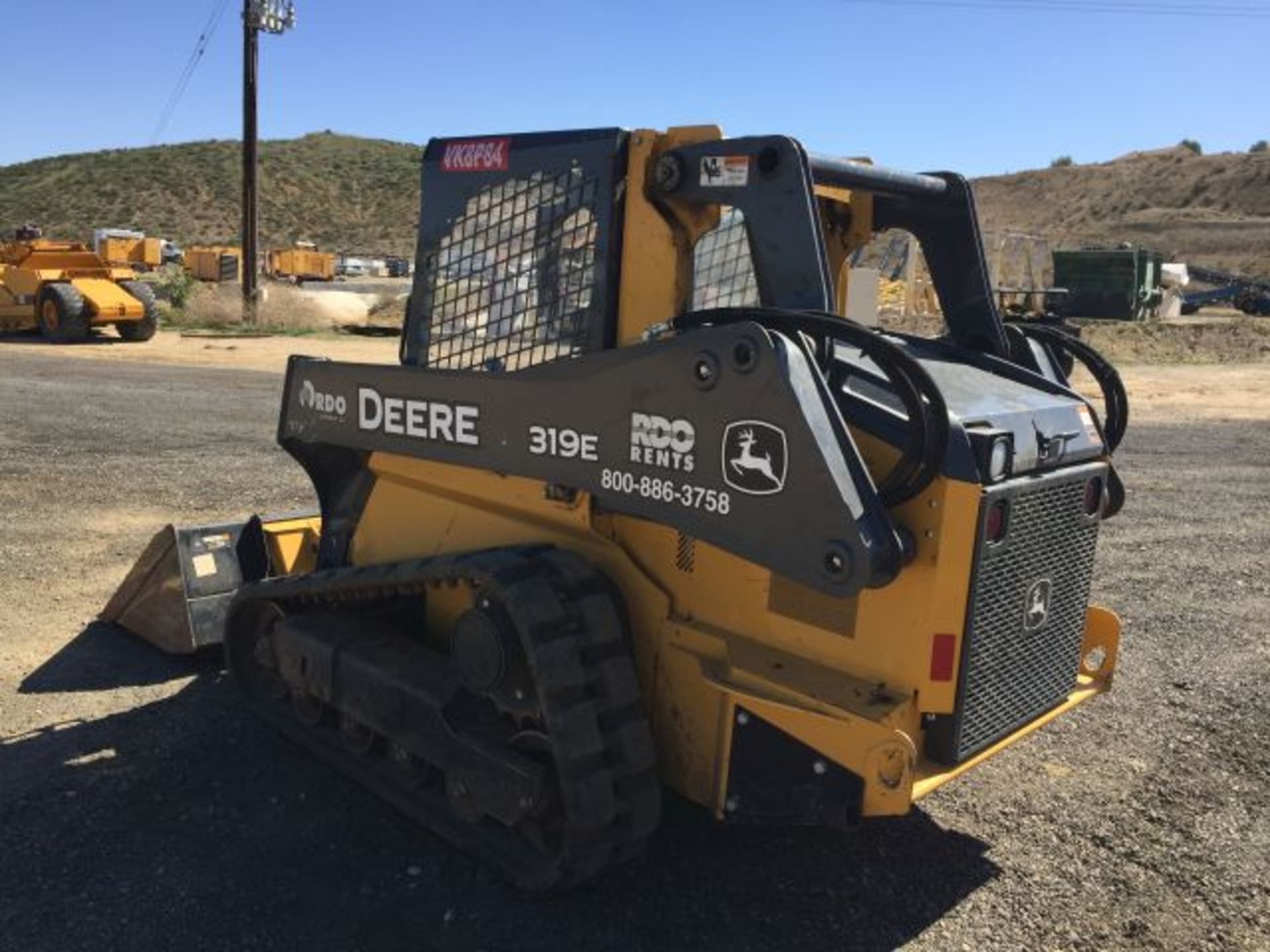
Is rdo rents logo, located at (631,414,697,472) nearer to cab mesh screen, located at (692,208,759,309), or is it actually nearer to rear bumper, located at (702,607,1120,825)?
rear bumper, located at (702,607,1120,825)

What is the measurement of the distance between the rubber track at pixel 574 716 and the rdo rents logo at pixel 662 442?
0.49 metres

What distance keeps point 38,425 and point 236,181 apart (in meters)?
79.5

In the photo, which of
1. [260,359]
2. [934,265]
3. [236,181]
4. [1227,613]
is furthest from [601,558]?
[236,181]

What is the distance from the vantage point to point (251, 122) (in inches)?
1030

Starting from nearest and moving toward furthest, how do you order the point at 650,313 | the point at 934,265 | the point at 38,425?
the point at 650,313 → the point at 934,265 → the point at 38,425

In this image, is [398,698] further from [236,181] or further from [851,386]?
[236,181]

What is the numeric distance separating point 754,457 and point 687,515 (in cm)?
32

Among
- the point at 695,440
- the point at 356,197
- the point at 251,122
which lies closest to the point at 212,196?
the point at 356,197

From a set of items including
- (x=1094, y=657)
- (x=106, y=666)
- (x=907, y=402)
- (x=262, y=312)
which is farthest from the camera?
(x=262, y=312)

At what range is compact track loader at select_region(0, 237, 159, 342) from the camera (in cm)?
2173

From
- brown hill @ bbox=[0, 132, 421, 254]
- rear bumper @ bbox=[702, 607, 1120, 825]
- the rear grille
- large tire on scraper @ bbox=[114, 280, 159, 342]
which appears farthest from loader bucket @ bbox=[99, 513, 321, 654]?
brown hill @ bbox=[0, 132, 421, 254]

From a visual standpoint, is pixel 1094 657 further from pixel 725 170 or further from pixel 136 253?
pixel 136 253

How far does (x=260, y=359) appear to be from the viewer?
66.9 ft

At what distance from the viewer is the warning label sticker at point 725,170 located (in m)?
3.36
